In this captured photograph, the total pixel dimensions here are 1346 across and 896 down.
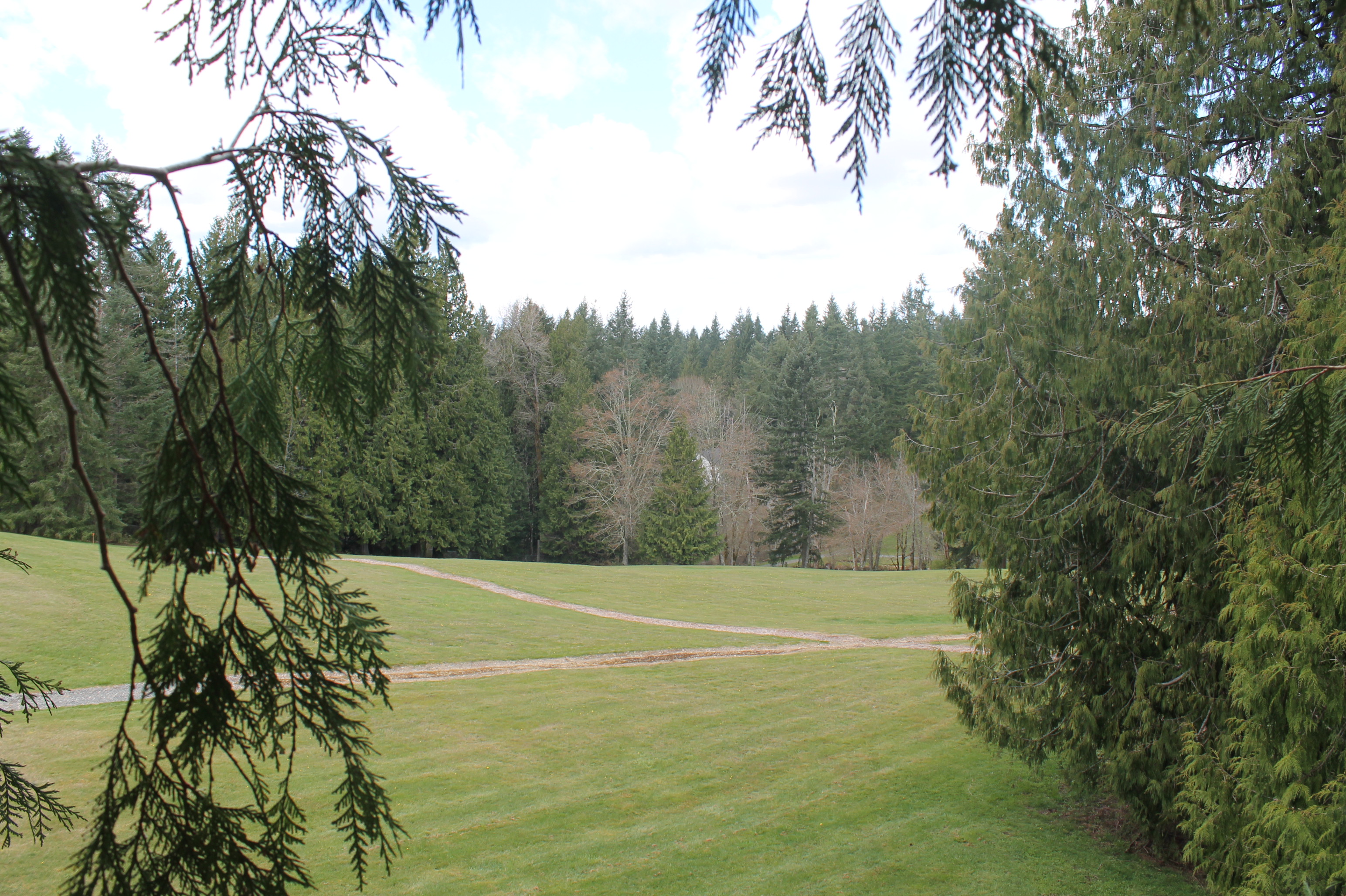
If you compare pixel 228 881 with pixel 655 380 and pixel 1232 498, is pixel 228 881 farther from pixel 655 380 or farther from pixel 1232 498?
pixel 655 380

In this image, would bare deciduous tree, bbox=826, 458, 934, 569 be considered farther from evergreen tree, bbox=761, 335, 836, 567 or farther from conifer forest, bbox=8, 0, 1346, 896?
conifer forest, bbox=8, 0, 1346, 896

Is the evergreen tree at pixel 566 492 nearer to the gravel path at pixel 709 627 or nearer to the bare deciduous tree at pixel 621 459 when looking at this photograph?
the bare deciduous tree at pixel 621 459

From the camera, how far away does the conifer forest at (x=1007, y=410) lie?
4.68 feet

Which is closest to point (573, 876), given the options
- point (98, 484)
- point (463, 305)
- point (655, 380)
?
point (98, 484)

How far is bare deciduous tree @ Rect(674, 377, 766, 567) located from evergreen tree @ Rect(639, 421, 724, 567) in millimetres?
2152

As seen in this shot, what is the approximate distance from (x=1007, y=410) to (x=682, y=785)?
468 centimetres

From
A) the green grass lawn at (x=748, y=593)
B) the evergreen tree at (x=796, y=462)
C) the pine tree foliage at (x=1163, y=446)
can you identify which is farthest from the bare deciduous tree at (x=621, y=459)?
the pine tree foliage at (x=1163, y=446)

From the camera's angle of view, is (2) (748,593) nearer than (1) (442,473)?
Yes

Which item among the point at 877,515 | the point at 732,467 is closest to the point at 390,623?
the point at 732,467

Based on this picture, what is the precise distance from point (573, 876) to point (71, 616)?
35.3 feet

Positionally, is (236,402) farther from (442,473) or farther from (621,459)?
(621,459)

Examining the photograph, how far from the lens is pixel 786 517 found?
39594 millimetres

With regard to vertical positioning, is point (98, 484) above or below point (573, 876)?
above

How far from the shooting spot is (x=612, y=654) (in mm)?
14250
